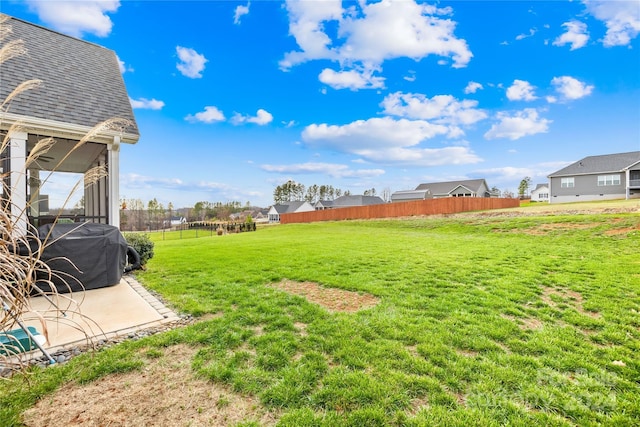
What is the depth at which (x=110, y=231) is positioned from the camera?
5.13 m

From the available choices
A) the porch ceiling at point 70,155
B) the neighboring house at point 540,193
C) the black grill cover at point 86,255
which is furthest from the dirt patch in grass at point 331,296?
the neighboring house at point 540,193

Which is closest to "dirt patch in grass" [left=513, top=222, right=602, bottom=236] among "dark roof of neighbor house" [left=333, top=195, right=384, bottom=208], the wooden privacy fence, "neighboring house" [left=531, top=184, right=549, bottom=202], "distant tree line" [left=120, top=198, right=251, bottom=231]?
the wooden privacy fence

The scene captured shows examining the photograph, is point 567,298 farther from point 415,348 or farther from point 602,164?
point 602,164

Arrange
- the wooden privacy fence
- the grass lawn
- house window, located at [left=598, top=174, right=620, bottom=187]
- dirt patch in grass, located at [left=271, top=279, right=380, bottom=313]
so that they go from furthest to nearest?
house window, located at [left=598, top=174, right=620, bottom=187], the wooden privacy fence, dirt patch in grass, located at [left=271, top=279, right=380, bottom=313], the grass lawn

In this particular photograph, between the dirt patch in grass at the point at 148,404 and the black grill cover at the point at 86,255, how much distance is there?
130 inches

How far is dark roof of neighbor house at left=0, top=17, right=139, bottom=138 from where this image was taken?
5.33 meters

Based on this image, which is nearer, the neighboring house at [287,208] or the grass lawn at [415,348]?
the grass lawn at [415,348]

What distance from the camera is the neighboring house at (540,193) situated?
52.4m

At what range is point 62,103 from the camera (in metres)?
5.59

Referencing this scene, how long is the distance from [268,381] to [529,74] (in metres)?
20.1

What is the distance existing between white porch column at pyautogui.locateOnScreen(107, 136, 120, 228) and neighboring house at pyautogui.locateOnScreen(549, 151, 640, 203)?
38.3 meters

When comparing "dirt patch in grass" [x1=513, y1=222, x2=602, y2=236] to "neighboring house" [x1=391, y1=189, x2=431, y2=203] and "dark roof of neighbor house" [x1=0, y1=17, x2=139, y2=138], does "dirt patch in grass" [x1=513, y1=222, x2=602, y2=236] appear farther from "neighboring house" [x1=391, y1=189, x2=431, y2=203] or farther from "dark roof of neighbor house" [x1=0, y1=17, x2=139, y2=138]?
"neighboring house" [x1=391, y1=189, x2=431, y2=203]

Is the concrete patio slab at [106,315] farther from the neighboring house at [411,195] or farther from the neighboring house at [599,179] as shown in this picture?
the neighboring house at [411,195]

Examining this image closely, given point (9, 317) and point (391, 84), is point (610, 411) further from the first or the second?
point (391, 84)
